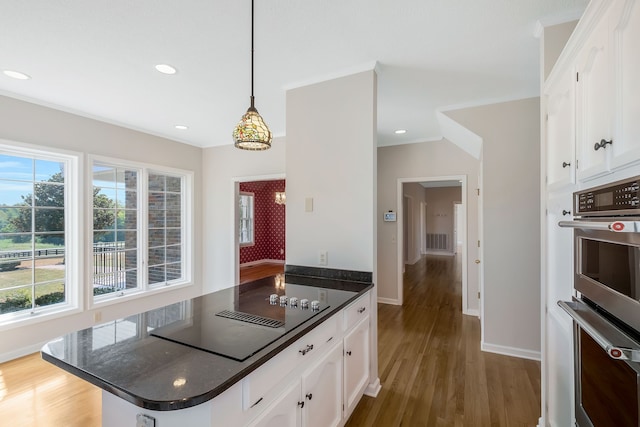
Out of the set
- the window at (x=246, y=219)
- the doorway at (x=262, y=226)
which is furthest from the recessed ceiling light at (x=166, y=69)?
the window at (x=246, y=219)

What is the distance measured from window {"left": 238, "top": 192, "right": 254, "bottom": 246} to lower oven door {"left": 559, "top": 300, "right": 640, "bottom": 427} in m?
7.85

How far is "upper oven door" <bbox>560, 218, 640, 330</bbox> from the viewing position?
0.91m

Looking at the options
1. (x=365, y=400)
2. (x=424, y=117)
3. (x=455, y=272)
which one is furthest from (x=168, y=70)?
(x=455, y=272)

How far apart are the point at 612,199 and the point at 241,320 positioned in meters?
1.62

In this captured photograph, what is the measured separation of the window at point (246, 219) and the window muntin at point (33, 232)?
16.6 feet

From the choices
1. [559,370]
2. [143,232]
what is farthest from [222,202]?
[559,370]

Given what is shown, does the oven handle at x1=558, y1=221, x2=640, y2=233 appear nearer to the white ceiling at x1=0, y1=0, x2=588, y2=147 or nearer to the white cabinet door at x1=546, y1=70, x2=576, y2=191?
the white cabinet door at x1=546, y1=70, x2=576, y2=191

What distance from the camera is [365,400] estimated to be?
230 centimetres

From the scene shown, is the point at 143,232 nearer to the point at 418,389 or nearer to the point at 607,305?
the point at 418,389

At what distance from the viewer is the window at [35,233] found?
3039mm

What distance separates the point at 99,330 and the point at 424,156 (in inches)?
175

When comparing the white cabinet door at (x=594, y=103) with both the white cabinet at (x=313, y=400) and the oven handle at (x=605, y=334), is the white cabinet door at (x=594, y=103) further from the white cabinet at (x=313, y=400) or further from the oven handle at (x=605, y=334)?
the white cabinet at (x=313, y=400)

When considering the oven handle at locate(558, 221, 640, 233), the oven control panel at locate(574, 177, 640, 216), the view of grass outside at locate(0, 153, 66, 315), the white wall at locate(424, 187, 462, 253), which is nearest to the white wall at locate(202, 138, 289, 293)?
the view of grass outside at locate(0, 153, 66, 315)

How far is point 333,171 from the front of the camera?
2516mm
